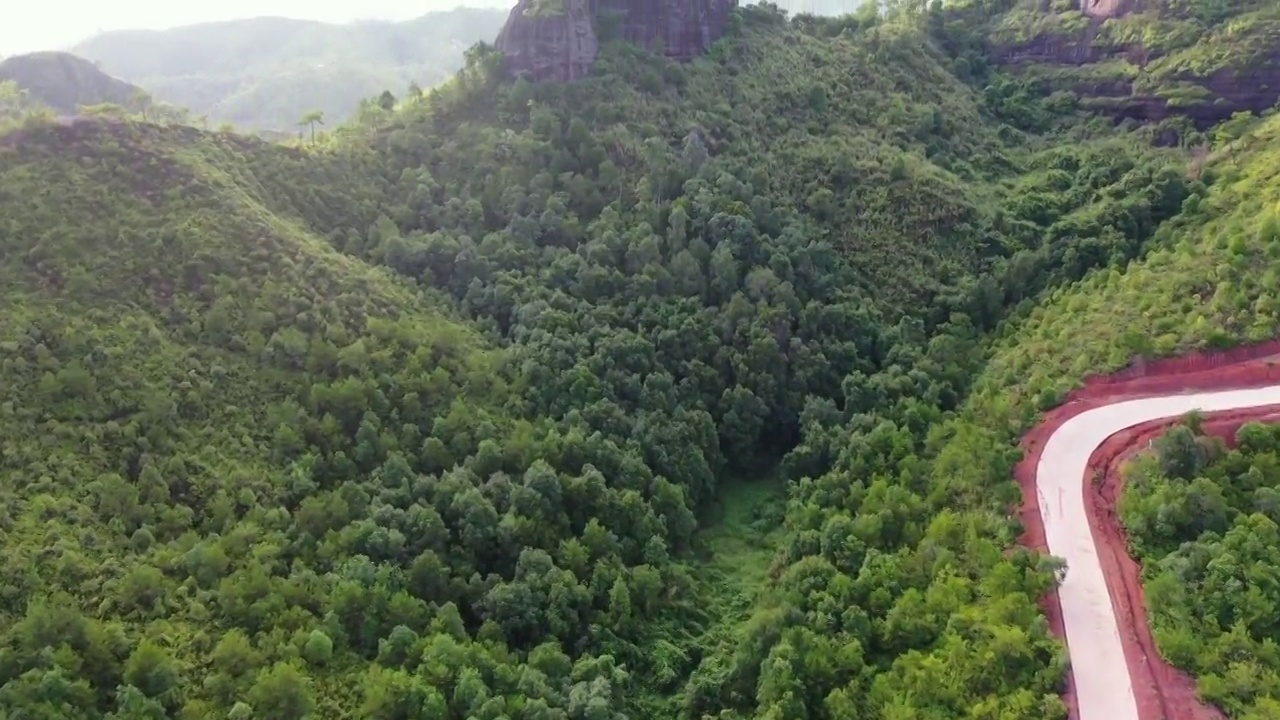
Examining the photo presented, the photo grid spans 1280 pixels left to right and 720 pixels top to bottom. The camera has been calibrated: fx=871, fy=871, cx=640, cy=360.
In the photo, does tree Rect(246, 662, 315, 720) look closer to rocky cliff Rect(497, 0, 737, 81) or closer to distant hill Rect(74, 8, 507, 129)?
rocky cliff Rect(497, 0, 737, 81)

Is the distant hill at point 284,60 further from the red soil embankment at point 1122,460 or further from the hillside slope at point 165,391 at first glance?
the red soil embankment at point 1122,460

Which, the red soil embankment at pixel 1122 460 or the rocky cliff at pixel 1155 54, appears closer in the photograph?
the red soil embankment at pixel 1122 460

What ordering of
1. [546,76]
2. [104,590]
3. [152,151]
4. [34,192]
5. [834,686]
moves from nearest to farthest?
[104,590] < [834,686] < [34,192] < [152,151] < [546,76]

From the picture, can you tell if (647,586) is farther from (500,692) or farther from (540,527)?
(500,692)

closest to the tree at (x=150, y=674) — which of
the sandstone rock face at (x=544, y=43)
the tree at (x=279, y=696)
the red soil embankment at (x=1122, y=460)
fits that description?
the tree at (x=279, y=696)

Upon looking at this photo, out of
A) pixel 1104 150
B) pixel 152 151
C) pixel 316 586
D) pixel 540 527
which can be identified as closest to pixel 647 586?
pixel 540 527

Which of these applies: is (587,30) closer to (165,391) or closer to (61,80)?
(165,391)
